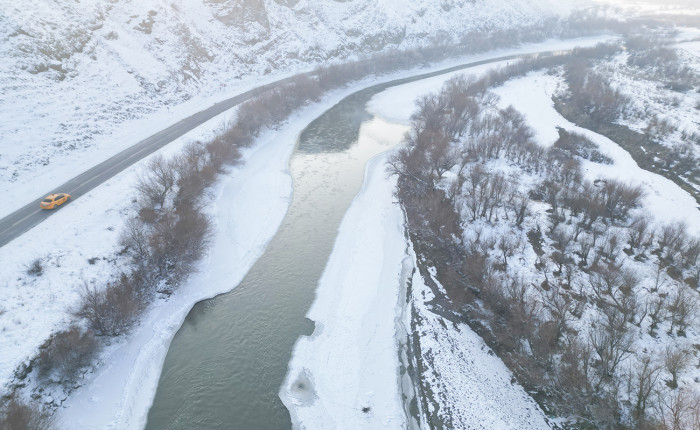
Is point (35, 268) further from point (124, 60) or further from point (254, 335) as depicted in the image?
point (124, 60)

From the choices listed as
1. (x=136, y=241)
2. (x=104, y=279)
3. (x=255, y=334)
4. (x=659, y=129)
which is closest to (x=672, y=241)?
(x=659, y=129)

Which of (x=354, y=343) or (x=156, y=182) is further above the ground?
(x=156, y=182)

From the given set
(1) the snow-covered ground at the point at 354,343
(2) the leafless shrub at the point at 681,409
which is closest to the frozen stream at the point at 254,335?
(1) the snow-covered ground at the point at 354,343

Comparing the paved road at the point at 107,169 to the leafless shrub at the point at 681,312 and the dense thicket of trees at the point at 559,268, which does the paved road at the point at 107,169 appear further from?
the leafless shrub at the point at 681,312

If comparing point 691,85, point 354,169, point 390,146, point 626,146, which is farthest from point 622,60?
point 354,169

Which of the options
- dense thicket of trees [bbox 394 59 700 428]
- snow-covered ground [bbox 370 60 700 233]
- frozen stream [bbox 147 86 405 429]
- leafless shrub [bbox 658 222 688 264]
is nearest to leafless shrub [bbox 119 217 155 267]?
frozen stream [bbox 147 86 405 429]

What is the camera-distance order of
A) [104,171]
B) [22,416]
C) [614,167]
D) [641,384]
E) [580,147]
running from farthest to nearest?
[580,147] → [614,167] → [104,171] → [22,416] → [641,384]
